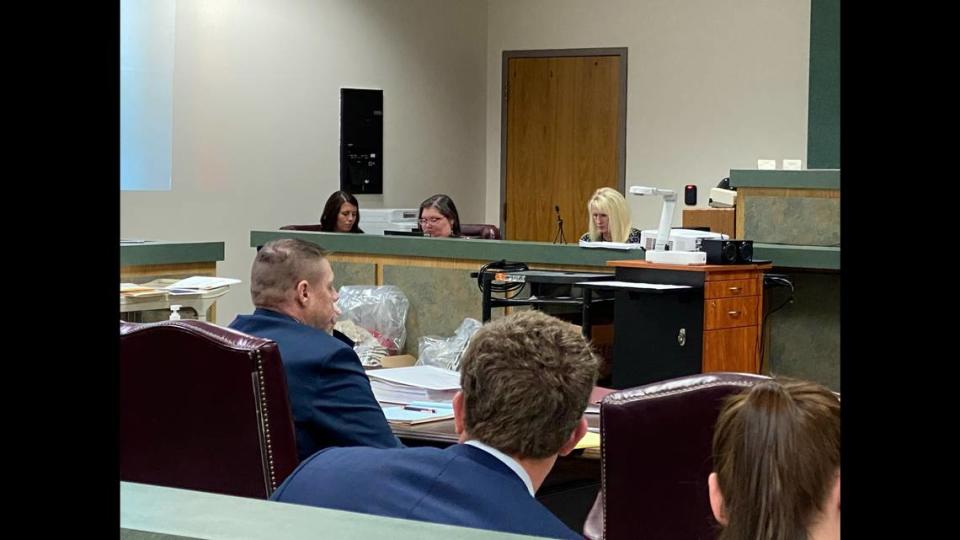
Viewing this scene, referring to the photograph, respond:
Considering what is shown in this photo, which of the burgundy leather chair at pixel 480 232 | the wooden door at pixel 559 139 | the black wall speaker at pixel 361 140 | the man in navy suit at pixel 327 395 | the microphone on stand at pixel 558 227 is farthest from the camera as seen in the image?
the microphone on stand at pixel 558 227

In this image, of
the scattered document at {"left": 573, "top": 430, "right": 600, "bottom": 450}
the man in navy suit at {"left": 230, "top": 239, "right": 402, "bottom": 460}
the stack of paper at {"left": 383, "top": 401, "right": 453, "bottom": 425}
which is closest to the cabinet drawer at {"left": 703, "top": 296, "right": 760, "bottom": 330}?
the stack of paper at {"left": 383, "top": 401, "right": 453, "bottom": 425}

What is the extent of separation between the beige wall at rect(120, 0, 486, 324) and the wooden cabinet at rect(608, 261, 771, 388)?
3.75m

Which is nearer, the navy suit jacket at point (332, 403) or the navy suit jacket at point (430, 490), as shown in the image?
the navy suit jacket at point (430, 490)

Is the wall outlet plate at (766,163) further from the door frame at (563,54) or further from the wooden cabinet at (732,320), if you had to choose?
the wooden cabinet at (732,320)

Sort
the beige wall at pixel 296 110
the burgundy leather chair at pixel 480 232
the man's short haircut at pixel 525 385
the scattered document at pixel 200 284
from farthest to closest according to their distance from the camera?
the burgundy leather chair at pixel 480 232, the beige wall at pixel 296 110, the scattered document at pixel 200 284, the man's short haircut at pixel 525 385

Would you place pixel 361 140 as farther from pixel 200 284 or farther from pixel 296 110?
pixel 200 284

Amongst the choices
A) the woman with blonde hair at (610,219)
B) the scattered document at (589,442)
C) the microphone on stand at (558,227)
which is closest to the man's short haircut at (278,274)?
the scattered document at (589,442)

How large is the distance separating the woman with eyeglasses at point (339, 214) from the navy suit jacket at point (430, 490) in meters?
6.69

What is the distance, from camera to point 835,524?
1302 millimetres

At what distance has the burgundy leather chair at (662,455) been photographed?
2.02 meters

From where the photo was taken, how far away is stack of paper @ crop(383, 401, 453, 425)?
3061mm
